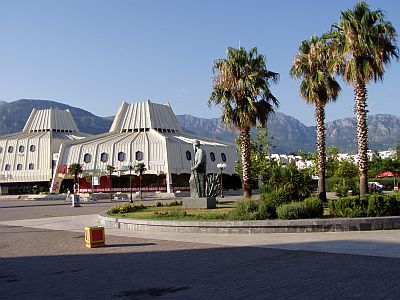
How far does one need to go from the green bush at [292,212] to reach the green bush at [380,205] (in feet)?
6.96

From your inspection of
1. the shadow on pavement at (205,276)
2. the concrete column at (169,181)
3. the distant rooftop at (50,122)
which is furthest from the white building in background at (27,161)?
the shadow on pavement at (205,276)

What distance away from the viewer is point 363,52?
22656 mm

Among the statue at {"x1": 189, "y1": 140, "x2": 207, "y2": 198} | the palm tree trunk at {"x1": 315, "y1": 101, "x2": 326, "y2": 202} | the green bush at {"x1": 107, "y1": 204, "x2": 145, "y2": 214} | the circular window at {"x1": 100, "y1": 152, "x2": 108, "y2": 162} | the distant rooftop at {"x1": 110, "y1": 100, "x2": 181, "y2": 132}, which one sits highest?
the distant rooftop at {"x1": 110, "y1": 100, "x2": 181, "y2": 132}

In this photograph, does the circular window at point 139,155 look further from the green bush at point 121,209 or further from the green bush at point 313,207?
the green bush at point 313,207

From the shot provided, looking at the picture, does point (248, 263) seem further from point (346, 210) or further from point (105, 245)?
point (346, 210)

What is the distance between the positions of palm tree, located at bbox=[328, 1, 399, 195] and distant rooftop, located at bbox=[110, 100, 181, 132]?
70.6m

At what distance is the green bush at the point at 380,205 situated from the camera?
52.4 feet

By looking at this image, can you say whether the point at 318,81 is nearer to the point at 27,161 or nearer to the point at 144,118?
the point at 144,118

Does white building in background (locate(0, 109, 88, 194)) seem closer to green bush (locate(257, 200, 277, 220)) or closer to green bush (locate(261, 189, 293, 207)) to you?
green bush (locate(261, 189, 293, 207))

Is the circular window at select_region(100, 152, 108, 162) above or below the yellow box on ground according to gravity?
above

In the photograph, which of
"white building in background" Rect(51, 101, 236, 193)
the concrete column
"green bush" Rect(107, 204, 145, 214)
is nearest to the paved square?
"green bush" Rect(107, 204, 145, 214)

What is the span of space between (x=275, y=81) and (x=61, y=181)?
6529 cm

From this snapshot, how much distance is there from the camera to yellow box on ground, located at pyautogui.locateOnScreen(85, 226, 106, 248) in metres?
14.0

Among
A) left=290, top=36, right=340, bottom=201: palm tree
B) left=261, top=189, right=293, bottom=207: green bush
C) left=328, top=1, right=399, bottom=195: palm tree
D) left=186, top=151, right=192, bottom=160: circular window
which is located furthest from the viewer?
left=186, top=151, right=192, bottom=160: circular window
